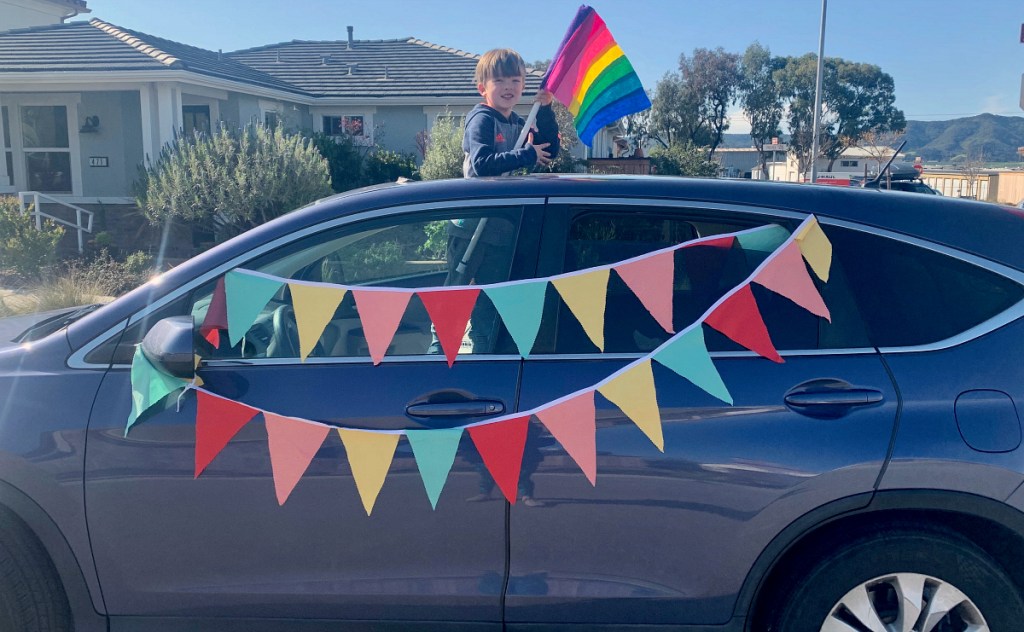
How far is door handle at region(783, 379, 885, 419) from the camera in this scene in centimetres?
255

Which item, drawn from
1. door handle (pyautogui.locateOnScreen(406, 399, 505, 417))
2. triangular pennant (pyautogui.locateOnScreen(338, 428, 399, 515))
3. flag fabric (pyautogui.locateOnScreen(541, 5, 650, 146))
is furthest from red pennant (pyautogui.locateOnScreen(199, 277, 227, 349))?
flag fabric (pyautogui.locateOnScreen(541, 5, 650, 146))

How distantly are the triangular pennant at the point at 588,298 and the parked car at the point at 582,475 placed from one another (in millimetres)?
37

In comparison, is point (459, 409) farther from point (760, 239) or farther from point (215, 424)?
point (760, 239)

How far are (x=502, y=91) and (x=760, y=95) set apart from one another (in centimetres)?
4873

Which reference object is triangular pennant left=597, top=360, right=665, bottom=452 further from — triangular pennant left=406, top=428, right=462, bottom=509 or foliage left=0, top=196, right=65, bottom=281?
foliage left=0, top=196, right=65, bottom=281

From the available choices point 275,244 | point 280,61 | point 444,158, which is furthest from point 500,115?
point 280,61

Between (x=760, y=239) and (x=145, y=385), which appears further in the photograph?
(x=760, y=239)

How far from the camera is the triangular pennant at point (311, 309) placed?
271 centimetres

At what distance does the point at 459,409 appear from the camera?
8.49 ft

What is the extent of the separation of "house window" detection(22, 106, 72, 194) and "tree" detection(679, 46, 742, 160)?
111 ft

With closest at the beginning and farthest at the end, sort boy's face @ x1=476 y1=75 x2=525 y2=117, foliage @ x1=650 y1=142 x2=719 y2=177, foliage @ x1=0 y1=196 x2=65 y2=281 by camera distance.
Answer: boy's face @ x1=476 y1=75 x2=525 y2=117
foliage @ x1=0 y1=196 x2=65 y2=281
foliage @ x1=650 y1=142 x2=719 y2=177

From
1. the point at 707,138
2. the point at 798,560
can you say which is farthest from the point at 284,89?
the point at 707,138

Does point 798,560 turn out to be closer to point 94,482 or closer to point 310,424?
point 310,424

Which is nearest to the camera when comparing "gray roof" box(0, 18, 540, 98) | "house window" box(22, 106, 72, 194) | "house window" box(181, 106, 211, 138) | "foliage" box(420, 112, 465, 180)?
"foliage" box(420, 112, 465, 180)
